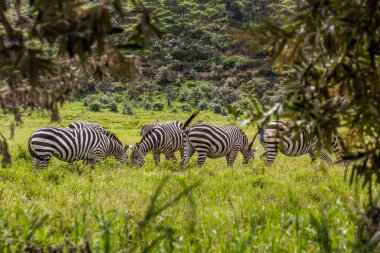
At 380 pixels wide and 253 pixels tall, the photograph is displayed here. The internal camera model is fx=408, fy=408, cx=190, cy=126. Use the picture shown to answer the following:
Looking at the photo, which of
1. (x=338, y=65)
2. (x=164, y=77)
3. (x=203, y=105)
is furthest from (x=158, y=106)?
(x=338, y=65)

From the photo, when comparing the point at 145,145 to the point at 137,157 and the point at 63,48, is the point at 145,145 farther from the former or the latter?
the point at 63,48

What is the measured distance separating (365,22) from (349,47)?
272 millimetres

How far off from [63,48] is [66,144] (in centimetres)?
1042

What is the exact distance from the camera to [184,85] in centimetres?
7844

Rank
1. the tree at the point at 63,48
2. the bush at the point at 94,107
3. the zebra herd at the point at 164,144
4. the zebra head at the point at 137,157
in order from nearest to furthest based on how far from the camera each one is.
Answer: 1. the tree at the point at 63,48
2. the zebra herd at the point at 164,144
3. the zebra head at the point at 137,157
4. the bush at the point at 94,107

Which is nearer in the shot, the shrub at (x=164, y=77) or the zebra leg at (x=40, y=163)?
the zebra leg at (x=40, y=163)

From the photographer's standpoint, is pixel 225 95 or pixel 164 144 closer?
pixel 164 144

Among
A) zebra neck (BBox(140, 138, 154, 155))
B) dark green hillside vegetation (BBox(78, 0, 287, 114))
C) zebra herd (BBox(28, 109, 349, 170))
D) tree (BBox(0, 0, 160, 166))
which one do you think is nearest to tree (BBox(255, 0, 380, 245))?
tree (BBox(0, 0, 160, 166))

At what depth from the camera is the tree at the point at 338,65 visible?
227cm

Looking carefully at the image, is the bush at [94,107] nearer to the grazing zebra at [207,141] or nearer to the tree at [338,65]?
the grazing zebra at [207,141]

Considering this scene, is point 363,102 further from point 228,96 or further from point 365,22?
point 228,96

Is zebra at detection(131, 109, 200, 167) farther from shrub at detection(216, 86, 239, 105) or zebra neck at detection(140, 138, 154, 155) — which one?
shrub at detection(216, 86, 239, 105)

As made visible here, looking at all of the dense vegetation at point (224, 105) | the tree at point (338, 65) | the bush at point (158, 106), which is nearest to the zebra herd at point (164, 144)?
the dense vegetation at point (224, 105)

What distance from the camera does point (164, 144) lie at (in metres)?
15.0
